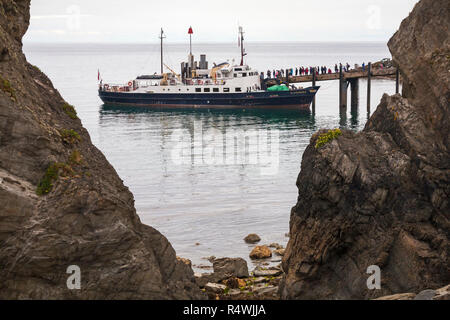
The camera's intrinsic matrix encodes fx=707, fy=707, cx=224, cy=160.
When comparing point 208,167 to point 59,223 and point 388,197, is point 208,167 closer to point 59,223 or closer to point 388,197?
point 388,197

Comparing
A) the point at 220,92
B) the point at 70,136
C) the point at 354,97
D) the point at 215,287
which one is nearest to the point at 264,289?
the point at 215,287

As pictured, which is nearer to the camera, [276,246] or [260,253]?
[260,253]

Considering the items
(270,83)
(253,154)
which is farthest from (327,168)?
(270,83)

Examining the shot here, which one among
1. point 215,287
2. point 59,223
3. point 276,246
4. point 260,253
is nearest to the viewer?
point 59,223

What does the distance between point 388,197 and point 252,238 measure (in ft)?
38.4

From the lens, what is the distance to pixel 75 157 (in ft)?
53.8

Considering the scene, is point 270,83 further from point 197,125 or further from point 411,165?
point 411,165

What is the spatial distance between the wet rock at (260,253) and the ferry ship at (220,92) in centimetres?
5520

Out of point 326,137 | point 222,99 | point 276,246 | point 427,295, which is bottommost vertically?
point 276,246

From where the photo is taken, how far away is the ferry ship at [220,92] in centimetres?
8256

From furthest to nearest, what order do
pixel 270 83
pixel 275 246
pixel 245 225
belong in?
pixel 270 83 < pixel 245 225 < pixel 275 246

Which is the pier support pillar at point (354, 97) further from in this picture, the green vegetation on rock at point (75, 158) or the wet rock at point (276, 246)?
the green vegetation on rock at point (75, 158)

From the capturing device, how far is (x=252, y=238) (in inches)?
1208
